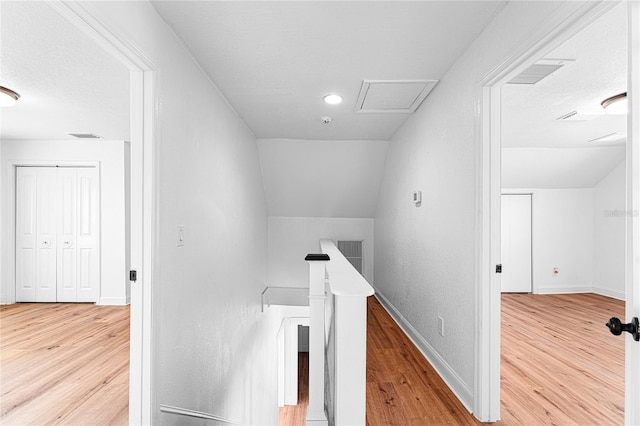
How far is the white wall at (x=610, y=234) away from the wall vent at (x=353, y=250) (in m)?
4.23

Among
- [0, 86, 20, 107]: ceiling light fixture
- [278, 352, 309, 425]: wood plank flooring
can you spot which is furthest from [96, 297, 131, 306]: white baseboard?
[278, 352, 309, 425]: wood plank flooring

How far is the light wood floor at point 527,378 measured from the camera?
6.98ft

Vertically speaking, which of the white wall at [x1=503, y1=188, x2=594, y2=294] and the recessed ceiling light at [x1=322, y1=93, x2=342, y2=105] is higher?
the recessed ceiling light at [x1=322, y1=93, x2=342, y2=105]

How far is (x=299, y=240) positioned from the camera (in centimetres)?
659

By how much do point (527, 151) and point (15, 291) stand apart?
8.10 meters

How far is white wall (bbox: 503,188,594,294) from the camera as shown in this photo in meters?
6.43

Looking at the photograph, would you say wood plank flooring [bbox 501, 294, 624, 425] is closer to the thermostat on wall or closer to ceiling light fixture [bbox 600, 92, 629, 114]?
the thermostat on wall

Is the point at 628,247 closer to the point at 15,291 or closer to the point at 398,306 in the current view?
the point at 398,306

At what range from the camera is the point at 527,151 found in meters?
5.54

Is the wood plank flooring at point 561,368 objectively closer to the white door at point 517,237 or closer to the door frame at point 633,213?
the door frame at point 633,213

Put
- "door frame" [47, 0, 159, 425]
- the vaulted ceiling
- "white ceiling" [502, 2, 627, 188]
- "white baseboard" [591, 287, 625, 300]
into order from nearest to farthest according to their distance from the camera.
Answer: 1. "door frame" [47, 0, 159, 425]
2. the vaulted ceiling
3. "white ceiling" [502, 2, 627, 188]
4. "white baseboard" [591, 287, 625, 300]

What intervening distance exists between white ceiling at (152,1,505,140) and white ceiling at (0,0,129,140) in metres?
0.69

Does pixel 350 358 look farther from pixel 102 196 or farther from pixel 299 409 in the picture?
pixel 299 409

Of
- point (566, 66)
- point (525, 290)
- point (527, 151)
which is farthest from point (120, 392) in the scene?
point (525, 290)
